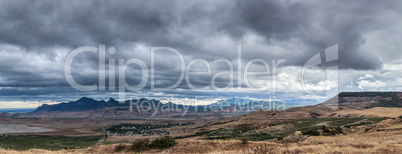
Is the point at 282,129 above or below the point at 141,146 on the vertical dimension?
below

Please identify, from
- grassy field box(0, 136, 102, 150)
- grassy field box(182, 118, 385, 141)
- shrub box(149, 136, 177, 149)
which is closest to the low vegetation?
shrub box(149, 136, 177, 149)

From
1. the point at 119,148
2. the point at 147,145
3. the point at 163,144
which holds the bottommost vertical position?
the point at 119,148

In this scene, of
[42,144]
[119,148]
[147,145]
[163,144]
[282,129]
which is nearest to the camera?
[163,144]

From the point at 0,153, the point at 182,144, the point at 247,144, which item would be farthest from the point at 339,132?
the point at 0,153

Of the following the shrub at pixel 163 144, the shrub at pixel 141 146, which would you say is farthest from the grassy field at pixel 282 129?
the shrub at pixel 141 146

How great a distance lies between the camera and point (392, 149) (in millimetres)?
22516

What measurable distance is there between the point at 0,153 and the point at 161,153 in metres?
18.9

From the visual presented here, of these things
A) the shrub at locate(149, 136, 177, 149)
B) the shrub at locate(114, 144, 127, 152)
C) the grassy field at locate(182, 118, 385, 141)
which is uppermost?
the shrub at locate(149, 136, 177, 149)

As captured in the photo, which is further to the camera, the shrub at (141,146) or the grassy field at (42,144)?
the grassy field at (42,144)

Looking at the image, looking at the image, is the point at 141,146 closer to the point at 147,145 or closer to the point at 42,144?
the point at 147,145

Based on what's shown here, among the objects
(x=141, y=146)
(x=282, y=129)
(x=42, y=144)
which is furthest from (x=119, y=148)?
(x=42, y=144)

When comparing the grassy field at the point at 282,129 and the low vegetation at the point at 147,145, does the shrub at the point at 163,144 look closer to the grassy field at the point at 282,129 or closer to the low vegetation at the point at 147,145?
the low vegetation at the point at 147,145

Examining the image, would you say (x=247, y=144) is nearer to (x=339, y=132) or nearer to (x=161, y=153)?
(x=161, y=153)

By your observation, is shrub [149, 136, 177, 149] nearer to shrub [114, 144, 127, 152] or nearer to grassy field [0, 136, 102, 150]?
shrub [114, 144, 127, 152]
